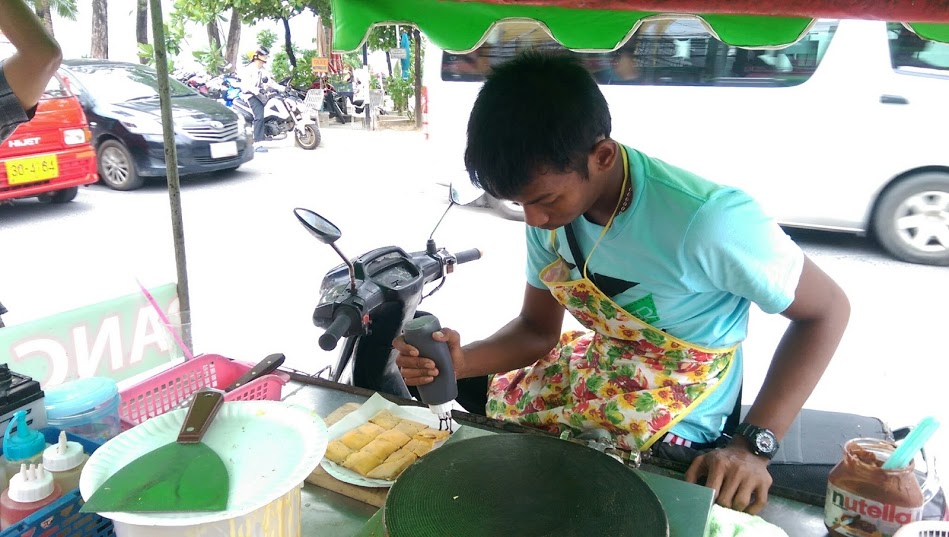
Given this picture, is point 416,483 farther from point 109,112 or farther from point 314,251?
point 109,112

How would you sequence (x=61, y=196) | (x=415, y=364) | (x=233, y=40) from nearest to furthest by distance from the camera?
(x=415, y=364)
(x=61, y=196)
(x=233, y=40)

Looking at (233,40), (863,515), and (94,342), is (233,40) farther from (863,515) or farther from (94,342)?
(863,515)

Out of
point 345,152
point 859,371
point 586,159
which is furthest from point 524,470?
point 345,152

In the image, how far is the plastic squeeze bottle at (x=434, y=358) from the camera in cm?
117

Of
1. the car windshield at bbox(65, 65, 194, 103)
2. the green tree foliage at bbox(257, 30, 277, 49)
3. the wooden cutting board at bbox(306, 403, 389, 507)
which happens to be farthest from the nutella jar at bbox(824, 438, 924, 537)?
the green tree foliage at bbox(257, 30, 277, 49)

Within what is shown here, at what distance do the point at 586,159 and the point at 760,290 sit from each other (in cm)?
41

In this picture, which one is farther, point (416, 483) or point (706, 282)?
point (706, 282)

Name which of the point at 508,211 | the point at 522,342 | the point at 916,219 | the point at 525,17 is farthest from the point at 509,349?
the point at 508,211

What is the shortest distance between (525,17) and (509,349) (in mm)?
958

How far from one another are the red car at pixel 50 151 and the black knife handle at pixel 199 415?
578cm

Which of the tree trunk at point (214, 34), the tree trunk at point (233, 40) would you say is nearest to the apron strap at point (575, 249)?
the tree trunk at point (233, 40)

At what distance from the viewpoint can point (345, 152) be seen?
1107 cm

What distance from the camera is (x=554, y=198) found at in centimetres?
122

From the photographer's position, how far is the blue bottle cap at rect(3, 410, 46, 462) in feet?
2.98
